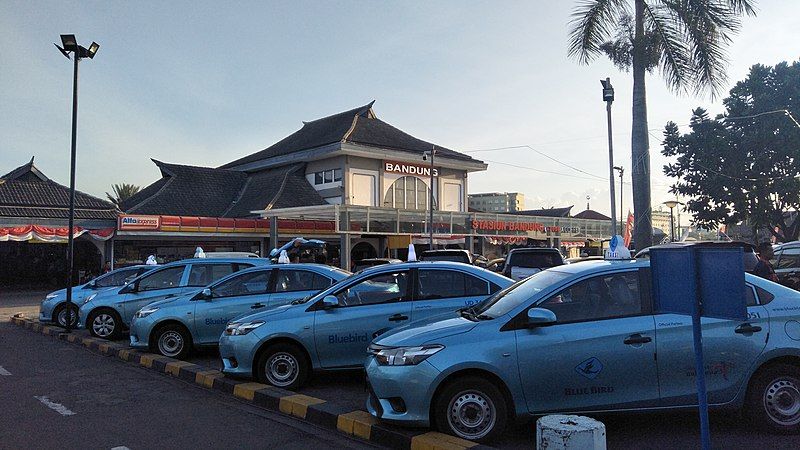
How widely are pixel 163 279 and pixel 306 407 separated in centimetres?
696

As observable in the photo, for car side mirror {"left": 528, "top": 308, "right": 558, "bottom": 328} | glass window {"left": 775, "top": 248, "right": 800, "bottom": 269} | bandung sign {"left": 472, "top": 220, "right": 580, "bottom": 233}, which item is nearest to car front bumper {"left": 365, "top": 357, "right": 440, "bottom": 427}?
car side mirror {"left": 528, "top": 308, "right": 558, "bottom": 328}

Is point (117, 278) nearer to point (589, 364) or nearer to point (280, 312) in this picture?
point (280, 312)

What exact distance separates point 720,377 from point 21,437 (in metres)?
6.74

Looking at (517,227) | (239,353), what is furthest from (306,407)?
(517,227)

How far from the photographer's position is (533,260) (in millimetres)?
15070

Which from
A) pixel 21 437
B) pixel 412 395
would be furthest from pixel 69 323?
Answer: pixel 412 395

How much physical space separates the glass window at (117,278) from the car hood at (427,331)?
11.1 meters

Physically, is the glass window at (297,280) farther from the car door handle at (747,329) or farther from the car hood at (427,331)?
the car door handle at (747,329)

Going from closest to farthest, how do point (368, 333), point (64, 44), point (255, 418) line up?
point (255, 418) < point (368, 333) < point (64, 44)

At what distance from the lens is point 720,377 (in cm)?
552

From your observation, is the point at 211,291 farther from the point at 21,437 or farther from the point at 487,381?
the point at 487,381

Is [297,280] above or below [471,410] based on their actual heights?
above

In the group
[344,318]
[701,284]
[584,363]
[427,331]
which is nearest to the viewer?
[701,284]

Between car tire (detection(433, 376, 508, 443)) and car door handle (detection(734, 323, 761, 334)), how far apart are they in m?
2.27
